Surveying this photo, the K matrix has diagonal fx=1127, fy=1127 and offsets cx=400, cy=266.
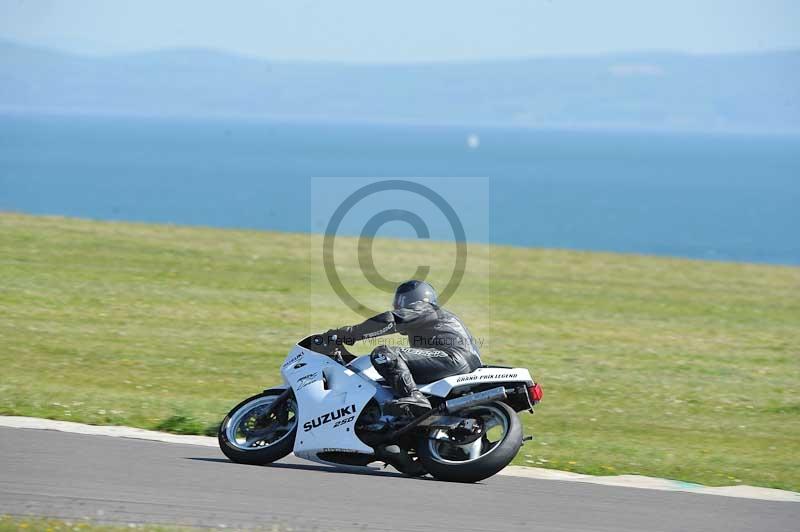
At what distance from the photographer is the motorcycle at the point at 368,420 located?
30.0ft

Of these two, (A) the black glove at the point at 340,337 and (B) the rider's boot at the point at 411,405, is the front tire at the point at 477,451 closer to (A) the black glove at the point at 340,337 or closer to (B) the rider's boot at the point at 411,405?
(B) the rider's boot at the point at 411,405

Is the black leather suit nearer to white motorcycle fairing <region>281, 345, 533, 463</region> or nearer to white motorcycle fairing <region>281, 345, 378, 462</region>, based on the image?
white motorcycle fairing <region>281, 345, 533, 463</region>

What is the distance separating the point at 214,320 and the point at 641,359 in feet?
22.2

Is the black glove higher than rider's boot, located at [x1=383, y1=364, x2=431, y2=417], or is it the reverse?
the black glove

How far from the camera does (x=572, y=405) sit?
13.8 meters

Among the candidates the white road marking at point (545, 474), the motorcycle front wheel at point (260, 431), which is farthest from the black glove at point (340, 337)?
the white road marking at point (545, 474)

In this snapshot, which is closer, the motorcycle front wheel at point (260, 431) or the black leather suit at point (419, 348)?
the black leather suit at point (419, 348)

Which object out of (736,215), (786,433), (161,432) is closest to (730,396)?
(786,433)

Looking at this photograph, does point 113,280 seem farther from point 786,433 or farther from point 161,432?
point 786,433

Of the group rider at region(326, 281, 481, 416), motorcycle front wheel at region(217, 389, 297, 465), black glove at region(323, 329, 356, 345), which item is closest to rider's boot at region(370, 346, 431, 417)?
rider at region(326, 281, 481, 416)

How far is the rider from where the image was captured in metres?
9.27

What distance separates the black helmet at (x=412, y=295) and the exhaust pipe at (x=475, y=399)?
89 cm

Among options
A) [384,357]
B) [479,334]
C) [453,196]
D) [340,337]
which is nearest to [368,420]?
[384,357]

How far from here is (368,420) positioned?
9.48 metres
